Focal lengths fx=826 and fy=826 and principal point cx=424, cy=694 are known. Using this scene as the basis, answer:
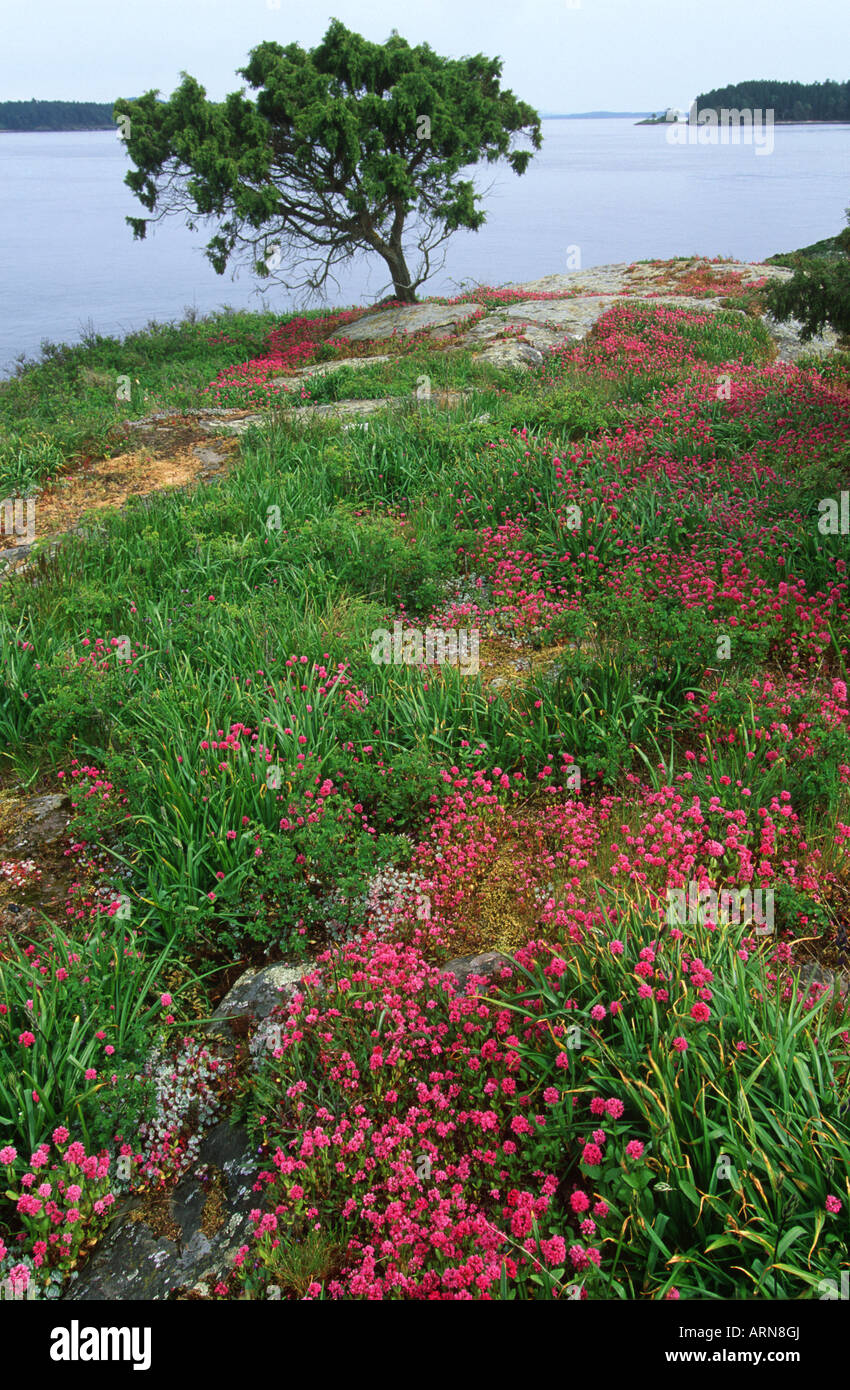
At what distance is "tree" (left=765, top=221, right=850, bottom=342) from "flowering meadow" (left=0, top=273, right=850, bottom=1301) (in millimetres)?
1291

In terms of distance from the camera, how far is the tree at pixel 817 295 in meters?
8.41

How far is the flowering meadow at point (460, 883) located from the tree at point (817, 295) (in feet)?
4.24

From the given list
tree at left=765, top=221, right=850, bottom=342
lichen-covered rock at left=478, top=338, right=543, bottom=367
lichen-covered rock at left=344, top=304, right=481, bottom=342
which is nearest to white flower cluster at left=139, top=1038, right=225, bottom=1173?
tree at left=765, top=221, right=850, bottom=342

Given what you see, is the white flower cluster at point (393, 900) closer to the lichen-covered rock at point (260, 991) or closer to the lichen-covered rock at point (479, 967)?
the lichen-covered rock at point (479, 967)

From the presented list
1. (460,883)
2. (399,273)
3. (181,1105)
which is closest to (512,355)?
(399,273)

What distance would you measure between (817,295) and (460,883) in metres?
7.64

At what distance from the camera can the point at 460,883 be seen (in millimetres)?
4410

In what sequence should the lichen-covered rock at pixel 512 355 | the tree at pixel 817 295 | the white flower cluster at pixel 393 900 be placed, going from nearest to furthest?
1. the white flower cluster at pixel 393 900
2. the tree at pixel 817 295
3. the lichen-covered rock at pixel 512 355

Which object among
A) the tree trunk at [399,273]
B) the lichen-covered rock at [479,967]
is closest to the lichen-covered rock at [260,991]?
the lichen-covered rock at [479,967]

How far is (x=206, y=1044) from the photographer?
3.76 metres

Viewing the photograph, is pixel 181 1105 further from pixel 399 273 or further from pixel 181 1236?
pixel 399 273

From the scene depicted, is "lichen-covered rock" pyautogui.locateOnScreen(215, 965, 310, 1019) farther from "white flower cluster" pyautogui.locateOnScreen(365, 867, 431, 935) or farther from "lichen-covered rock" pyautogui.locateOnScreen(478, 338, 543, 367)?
"lichen-covered rock" pyautogui.locateOnScreen(478, 338, 543, 367)

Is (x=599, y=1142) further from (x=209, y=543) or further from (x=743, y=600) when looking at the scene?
(x=209, y=543)
